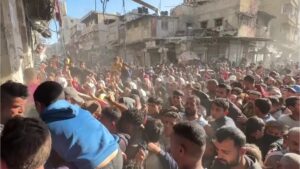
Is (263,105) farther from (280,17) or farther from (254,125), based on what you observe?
(280,17)

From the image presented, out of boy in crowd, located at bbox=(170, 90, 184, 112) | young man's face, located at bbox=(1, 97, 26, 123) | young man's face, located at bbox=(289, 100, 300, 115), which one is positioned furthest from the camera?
boy in crowd, located at bbox=(170, 90, 184, 112)

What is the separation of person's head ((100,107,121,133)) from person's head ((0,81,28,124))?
49.7 inches

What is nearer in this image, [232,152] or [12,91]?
[12,91]

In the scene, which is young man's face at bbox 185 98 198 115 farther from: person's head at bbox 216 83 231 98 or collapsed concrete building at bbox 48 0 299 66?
collapsed concrete building at bbox 48 0 299 66

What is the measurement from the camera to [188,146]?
6.57 feet

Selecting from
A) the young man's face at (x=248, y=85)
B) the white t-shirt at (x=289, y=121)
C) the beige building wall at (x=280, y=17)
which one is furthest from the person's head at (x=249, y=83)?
the beige building wall at (x=280, y=17)

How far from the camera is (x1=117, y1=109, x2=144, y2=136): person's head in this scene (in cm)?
341

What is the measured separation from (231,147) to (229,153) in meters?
0.06

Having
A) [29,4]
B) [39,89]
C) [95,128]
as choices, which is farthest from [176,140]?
[29,4]

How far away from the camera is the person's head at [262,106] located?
434 cm

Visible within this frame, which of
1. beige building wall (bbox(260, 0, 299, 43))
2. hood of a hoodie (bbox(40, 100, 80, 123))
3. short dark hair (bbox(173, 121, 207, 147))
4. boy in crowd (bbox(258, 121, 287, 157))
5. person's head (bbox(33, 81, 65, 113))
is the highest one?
beige building wall (bbox(260, 0, 299, 43))

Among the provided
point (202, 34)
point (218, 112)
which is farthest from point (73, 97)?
point (202, 34)

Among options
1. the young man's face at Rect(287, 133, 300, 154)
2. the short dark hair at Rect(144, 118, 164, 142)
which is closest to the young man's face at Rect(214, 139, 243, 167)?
the young man's face at Rect(287, 133, 300, 154)

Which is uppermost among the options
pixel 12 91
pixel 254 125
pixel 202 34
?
pixel 202 34
